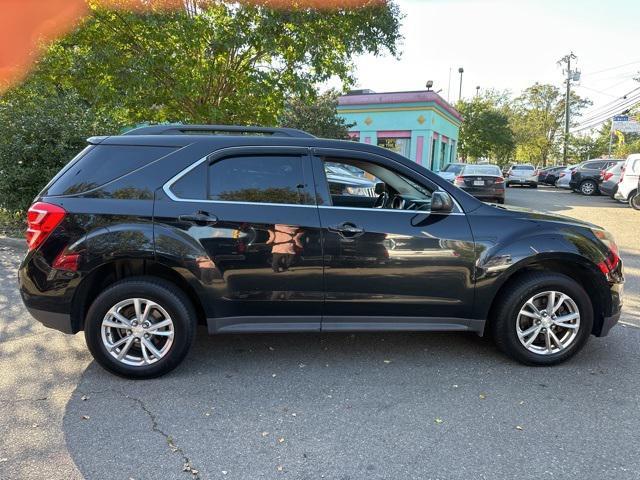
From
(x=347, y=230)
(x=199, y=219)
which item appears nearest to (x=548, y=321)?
(x=347, y=230)

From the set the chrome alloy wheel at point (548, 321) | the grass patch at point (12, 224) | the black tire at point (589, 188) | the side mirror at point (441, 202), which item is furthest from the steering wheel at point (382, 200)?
the black tire at point (589, 188)

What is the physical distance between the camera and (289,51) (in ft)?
32.5

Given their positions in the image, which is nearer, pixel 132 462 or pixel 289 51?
pixel 132 462

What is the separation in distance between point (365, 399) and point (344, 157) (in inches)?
71.2

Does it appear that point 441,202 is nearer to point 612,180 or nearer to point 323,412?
point 323,412

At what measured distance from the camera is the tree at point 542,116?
61188 millimetres

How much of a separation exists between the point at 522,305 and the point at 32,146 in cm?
773

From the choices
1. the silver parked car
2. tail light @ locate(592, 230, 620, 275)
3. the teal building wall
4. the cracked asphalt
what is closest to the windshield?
the teal building wall

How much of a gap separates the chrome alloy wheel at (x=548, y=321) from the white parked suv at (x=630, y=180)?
1333 centimetres

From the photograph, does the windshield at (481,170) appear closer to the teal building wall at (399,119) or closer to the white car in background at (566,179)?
the teal building wall at (399,119)

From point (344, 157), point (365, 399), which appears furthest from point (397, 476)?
point (344, 157)

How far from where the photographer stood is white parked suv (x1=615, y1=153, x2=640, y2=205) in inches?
574

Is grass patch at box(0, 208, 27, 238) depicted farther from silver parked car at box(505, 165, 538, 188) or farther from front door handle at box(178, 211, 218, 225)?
silver parked car at box(505, 165, 538, 188)

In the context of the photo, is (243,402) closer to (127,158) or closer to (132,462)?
(132,462)
